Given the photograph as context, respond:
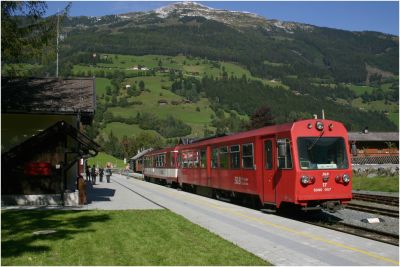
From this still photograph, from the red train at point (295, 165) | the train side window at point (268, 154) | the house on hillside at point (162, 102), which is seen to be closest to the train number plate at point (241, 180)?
the red train at point (295, 165)

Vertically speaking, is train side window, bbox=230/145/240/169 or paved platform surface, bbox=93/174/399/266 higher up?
train side window, bbox=230/145/240/169

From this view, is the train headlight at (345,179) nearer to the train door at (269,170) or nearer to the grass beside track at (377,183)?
the train door at (269,170)

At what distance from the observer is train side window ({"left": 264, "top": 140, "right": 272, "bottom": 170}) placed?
15828mm

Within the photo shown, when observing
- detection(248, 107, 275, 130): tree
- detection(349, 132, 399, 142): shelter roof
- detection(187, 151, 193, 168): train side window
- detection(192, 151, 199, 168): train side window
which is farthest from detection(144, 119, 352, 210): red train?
detection(248, 107, 275, 130): tree

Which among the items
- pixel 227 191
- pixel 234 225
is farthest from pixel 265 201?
pixel 227 191

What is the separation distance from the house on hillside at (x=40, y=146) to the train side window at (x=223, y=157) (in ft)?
16.8

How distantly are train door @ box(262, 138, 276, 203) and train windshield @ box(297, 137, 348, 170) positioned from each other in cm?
126

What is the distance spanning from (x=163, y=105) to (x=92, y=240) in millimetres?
129117

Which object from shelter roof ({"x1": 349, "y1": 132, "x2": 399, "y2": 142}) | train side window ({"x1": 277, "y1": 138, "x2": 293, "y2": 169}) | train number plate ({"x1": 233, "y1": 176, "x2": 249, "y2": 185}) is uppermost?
shelter roof ({"x1": 349, "y1": 132, "x2": 399, "y2": 142})

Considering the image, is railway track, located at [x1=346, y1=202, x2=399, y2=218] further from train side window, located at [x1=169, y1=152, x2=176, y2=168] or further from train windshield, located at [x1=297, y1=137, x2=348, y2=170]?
train side window, located at [x1=169, y1=152, x2=176, y2=168]

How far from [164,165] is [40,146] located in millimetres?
18917

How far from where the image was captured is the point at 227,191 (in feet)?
68.9

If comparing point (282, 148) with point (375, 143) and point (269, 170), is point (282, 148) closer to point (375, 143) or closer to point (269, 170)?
point (269, 170)

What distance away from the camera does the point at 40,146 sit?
18781mm
